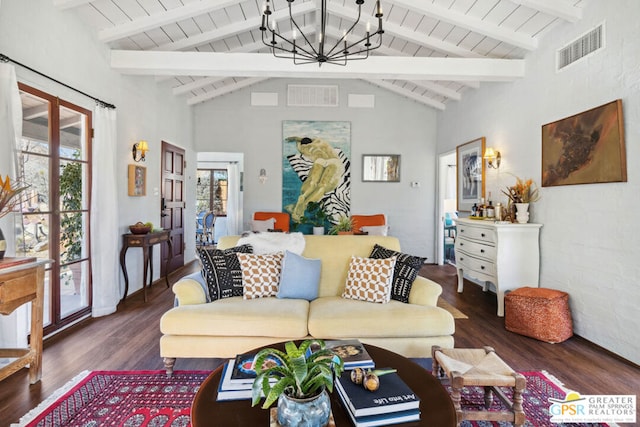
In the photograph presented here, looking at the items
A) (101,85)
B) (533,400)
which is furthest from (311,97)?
(533,400)

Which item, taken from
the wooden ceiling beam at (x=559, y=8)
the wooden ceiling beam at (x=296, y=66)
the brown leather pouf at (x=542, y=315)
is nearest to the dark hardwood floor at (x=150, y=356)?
the brown leather pouf at (x=542, y=315)

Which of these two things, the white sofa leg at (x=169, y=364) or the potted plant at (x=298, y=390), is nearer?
the potted plant at (x=298, y=390)

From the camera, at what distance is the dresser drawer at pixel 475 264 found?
377 centimetres

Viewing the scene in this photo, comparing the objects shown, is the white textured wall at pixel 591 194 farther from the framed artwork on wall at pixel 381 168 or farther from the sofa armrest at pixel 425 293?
the framed artwork on wall at pixel 381 168

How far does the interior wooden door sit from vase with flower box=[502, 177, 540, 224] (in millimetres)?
4571

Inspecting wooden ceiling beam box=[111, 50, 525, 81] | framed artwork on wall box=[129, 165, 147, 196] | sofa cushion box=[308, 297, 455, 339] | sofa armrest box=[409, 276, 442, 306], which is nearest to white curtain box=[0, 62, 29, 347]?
wooden ceiling beam box=[111, 50, 525, 81]

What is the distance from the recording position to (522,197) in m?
3.73

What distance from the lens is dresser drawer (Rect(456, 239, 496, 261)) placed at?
3.75 metres

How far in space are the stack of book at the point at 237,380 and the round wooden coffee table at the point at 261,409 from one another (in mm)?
26

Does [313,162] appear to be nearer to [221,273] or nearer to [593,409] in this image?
[221,273]

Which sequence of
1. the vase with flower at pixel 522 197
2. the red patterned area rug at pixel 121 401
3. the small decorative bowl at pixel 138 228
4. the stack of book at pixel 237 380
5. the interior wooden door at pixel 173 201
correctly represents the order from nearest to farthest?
the stack of book at pixel 237 380 → the red patterned area rug at pixel 121 401 → the vase with flower at pixel 522 197 → the small decorative bowl at pixel 138 228 → the interior wooden door at pixel 173 201

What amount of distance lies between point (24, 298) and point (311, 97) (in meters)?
5.49

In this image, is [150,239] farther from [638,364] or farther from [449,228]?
[449,228]

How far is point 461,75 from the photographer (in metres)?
3.91
